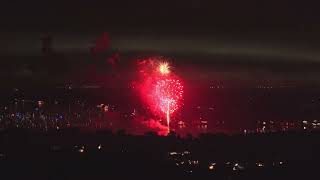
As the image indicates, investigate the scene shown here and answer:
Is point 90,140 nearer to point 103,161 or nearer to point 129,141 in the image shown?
point 129,141

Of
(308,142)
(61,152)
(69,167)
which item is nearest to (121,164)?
(69,167)

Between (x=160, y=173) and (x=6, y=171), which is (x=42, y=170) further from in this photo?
(x=160, y=173)

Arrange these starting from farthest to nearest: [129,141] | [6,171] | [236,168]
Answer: [129,141], [236,168], [6,171]

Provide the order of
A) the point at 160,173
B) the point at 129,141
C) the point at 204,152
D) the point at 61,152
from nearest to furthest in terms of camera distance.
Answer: the point at 160,173, the point at 61,152, the point at 204,152, the point at 129,141

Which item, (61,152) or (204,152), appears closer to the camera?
(61,152)

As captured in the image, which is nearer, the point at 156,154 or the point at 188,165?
the point at 188,165

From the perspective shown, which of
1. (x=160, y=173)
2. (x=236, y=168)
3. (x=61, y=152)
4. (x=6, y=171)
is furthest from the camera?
(x=61, y=152)

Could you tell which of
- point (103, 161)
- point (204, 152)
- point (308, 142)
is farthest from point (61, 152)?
point (308, 142)

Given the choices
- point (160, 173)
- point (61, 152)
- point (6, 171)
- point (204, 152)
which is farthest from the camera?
point (204, 152)
